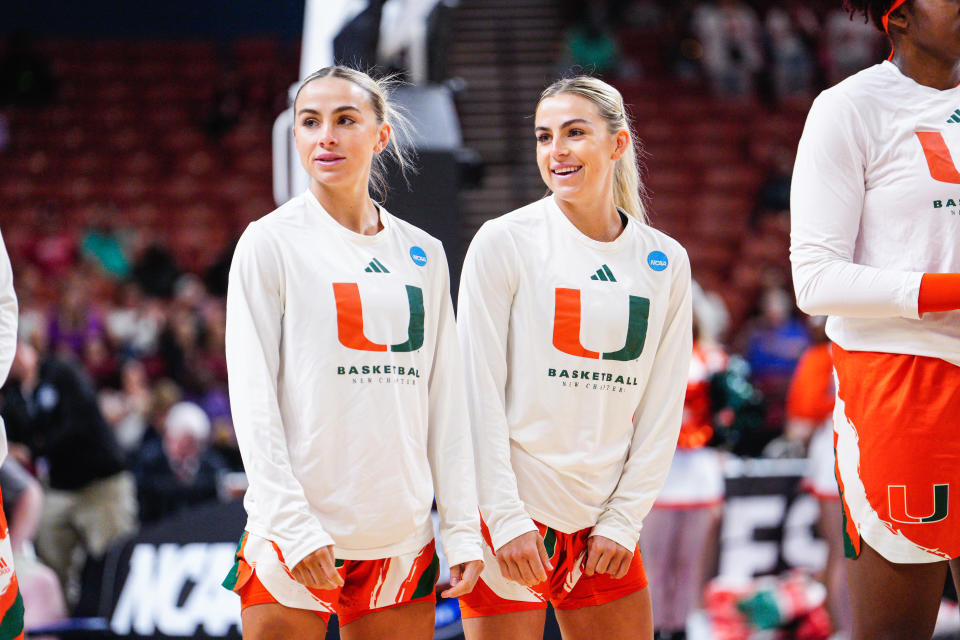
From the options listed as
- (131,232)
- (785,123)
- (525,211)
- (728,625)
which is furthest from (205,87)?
(525,211)

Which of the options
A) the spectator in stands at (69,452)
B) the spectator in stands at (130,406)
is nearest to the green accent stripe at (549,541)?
the spectator in stands at (69,452)

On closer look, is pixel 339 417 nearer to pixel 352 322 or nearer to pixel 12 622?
pixel 352 322

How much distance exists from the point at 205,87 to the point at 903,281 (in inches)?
536

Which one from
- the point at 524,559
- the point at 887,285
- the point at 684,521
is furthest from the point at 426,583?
the point at 684,521

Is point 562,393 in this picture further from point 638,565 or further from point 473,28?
point 473,28

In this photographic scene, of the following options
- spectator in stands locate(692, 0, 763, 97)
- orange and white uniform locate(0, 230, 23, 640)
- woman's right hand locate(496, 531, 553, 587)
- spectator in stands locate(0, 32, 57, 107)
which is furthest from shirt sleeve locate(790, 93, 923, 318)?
spectator in stands locate(0, 32, 57, 107)

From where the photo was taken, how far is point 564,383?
9.33 ft

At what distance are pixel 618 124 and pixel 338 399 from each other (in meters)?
0.99

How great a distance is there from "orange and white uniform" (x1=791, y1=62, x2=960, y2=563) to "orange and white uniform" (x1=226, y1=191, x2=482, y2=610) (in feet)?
2.85

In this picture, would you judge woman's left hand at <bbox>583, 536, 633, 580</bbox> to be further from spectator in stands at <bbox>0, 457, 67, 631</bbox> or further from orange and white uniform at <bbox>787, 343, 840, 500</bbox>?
orange and white uniform at <bbox>787, 343, 840, 500</bbox>

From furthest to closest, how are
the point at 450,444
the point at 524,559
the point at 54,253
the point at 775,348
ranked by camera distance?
Answer: 1. the point at 54,253
2. the point at 775,348
3. the point at 450,444
4. the point at 524,559

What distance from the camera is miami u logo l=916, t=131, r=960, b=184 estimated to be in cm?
259

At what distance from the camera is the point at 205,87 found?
1511cm

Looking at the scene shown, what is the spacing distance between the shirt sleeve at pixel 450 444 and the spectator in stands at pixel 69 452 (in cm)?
454
